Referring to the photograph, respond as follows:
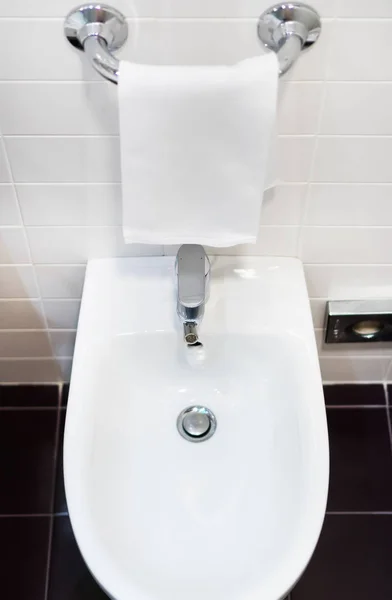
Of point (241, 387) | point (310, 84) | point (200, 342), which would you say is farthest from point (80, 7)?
point (241, 387)

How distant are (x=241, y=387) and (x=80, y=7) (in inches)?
21.8

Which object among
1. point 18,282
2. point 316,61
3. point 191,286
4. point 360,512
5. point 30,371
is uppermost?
point 316,61

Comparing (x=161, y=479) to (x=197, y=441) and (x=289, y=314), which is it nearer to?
(x=197, y=441)

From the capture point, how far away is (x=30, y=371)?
1.22m

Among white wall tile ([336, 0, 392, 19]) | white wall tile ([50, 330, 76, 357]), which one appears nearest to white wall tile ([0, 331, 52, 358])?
white wall tile ([50, 330, 76, 357])

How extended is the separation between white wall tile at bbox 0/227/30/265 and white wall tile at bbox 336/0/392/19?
0.51m

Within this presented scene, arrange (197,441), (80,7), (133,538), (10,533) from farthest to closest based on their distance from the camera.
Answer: (10,533), (197,441), (133,538), (80,7)

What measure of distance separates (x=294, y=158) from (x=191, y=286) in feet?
0.68

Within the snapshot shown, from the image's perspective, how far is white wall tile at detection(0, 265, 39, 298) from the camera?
0.98 meters

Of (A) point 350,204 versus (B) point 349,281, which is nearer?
(A) point 350,204

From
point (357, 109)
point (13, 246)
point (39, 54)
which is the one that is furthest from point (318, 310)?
point (39, 54)

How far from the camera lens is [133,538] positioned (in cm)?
80

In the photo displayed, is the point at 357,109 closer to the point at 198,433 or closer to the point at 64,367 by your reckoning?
the point at 198,433

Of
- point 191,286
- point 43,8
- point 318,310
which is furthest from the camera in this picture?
point 318,310
